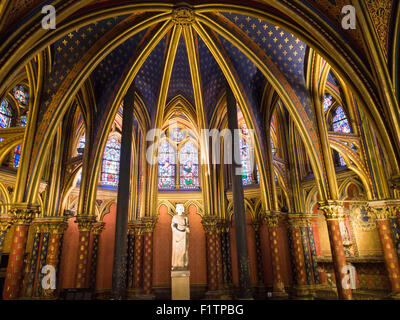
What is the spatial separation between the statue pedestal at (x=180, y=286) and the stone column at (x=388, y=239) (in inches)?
271

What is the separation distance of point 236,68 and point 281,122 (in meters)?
4.59

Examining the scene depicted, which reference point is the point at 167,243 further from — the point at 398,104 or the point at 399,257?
the point at 398,104

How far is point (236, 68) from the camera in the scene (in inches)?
525

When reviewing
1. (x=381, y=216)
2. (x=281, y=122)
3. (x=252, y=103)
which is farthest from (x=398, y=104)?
(x=281, y=122)

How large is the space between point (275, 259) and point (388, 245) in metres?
4.16

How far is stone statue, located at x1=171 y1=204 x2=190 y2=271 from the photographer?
1008 cm

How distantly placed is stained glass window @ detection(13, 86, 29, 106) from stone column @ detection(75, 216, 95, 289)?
23.8ft

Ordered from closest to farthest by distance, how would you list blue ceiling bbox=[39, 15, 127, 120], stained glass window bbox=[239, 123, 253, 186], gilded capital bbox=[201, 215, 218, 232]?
blue ceiling bbox=[39, 15, 127, 120] < gilded capital bbox=[201, 215, 218, 232] < stained glass window bbox=[239, 123, 253, 186]

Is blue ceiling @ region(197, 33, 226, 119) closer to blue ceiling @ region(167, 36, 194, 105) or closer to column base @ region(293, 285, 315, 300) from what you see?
blue ceiling @ region(167, 36, 194, 105)

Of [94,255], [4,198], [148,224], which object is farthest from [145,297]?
[4,198]

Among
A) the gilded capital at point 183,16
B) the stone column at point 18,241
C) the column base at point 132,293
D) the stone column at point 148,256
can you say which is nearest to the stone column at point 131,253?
the column base at point 132,293

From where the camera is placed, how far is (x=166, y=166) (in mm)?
19578

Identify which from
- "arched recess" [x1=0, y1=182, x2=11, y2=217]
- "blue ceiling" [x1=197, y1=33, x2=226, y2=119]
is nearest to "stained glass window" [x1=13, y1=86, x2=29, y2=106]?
"arched recess" [x1=0, y1=182, x2=11, y2=217]

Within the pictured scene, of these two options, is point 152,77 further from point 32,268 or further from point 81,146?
point 32,268
